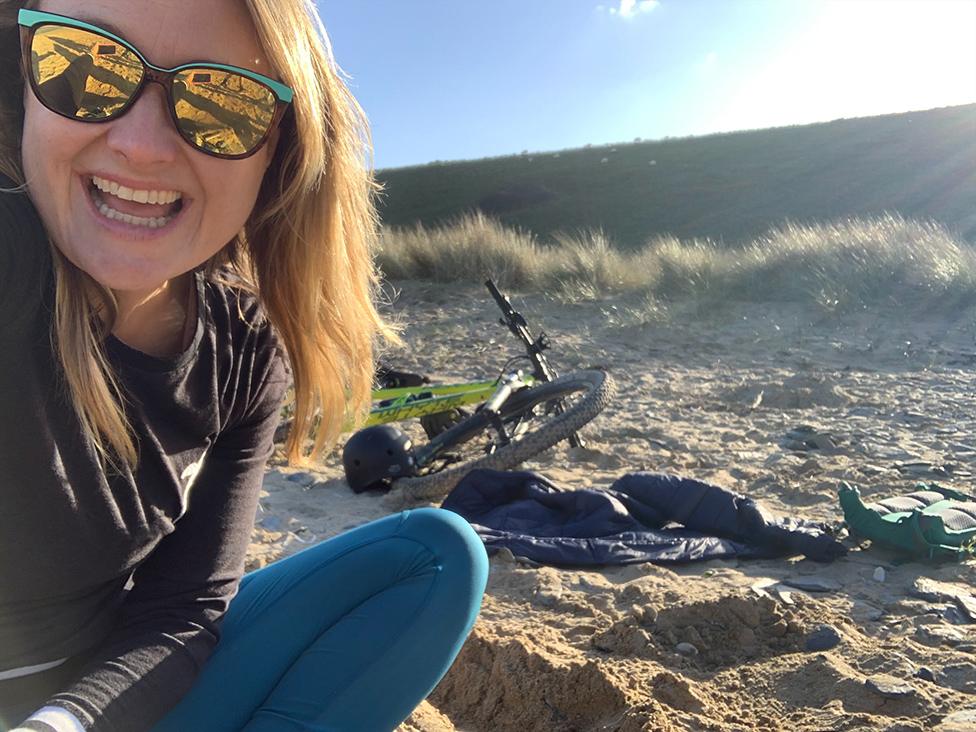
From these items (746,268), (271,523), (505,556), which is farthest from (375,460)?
(746,268)

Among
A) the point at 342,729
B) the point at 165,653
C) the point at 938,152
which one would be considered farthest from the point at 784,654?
the point at 938,152

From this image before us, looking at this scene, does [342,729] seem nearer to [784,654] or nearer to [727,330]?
[784,654]

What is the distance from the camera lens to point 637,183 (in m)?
40.1

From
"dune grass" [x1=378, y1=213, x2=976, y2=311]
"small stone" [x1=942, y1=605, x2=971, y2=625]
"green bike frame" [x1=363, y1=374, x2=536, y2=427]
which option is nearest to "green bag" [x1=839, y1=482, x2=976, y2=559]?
"small stone" [x1=942, y1=605, x2=971, y2=625]

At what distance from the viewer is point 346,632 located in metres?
1.60

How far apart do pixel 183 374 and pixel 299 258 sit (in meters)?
0.34

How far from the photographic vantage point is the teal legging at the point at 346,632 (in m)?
1.53

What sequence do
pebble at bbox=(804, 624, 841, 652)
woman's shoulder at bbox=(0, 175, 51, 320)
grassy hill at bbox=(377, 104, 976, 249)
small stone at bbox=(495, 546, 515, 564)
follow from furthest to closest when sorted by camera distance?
A: grassy hill at bbox=(377, 104, 976, 249) → small stone at bbox=(495, 546, 515, 564) → pebble at bbox=(804, 624, 841, 652) → woman's shoulder at bbox=(0, 175, 51, 320)

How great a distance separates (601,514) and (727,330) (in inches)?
190

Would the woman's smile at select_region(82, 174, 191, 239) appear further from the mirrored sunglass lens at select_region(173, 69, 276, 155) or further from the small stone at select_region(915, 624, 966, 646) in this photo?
the small stone at select_region(915, 624, 966, 646)

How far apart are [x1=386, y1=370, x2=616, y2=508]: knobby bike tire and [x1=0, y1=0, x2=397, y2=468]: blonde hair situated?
204 centimetres

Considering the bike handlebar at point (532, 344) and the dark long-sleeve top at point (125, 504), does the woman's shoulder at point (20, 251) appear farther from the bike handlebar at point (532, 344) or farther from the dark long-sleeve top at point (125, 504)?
the bike handlebar at point (532, 344)

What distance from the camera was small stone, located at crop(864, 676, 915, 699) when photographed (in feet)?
6.82

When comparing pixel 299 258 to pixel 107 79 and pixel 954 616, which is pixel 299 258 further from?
pixel 954 616
